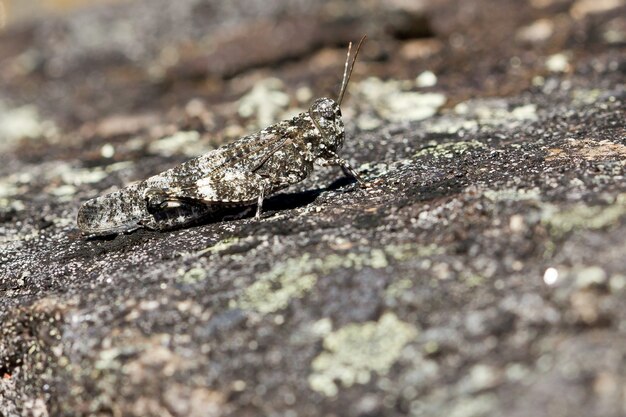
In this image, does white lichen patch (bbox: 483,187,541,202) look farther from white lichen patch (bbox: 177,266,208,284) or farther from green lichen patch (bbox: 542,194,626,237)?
white lichen patch (bbox: 177,266,208,284)

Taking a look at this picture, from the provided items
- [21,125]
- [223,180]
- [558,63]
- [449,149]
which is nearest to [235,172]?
[223,180]

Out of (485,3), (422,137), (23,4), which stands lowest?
(422,137)

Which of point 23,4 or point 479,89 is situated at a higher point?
point 23,4

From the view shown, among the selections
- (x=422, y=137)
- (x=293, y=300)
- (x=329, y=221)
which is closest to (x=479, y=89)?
(x=422, y=137)

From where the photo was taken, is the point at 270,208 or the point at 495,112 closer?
the point at 270,208

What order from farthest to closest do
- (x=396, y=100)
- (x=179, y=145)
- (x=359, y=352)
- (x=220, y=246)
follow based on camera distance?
(x=396, y=100)
(x=179, y=145)
(x=220, y=246)
(x=359, y=352)

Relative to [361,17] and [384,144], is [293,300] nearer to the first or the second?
[384,144]

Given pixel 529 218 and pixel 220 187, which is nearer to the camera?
pixel 529 218

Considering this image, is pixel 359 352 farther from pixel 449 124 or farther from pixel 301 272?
pixel 449 124
